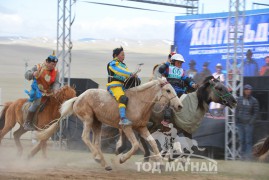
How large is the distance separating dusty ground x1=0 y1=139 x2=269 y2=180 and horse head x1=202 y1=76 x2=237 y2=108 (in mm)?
1334

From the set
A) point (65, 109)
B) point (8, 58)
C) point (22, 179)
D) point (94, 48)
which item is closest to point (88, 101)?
point (65, 109)

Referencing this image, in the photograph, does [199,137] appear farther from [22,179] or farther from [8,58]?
[8,58]

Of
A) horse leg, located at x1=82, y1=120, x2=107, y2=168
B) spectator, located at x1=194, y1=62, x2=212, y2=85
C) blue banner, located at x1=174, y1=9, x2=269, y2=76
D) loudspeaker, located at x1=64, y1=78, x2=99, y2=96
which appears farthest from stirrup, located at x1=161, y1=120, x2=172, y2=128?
blue banner, located at x1=174, y1=9, x2=269, y2=76

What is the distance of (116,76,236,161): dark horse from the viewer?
11.3 metres

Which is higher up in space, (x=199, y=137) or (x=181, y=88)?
(x=181, y=88)

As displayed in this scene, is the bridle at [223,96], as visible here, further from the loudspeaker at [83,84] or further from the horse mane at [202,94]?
the loudspeaker at [83,84]

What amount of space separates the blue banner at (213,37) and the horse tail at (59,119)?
8.77 metres

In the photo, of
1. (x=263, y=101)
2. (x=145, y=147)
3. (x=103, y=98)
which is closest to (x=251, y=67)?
(x=263, y=101)

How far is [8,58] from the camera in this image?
45906 millimetres

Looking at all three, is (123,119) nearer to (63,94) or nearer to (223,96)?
(223,96)

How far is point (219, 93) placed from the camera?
11.3 metres

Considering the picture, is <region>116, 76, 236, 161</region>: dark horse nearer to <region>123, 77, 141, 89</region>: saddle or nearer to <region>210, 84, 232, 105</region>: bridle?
<region>210, 84, 232, 105</region>: bridle

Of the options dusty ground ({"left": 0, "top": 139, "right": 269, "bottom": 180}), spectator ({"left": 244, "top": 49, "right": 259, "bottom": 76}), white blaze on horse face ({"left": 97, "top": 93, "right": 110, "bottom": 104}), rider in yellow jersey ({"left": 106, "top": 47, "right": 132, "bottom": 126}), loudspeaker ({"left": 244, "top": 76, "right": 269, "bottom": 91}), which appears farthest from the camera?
spectator ({"left": 244, "top": 49, "right": 259, "bottom": 76})

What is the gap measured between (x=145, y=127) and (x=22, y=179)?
2.51 m
